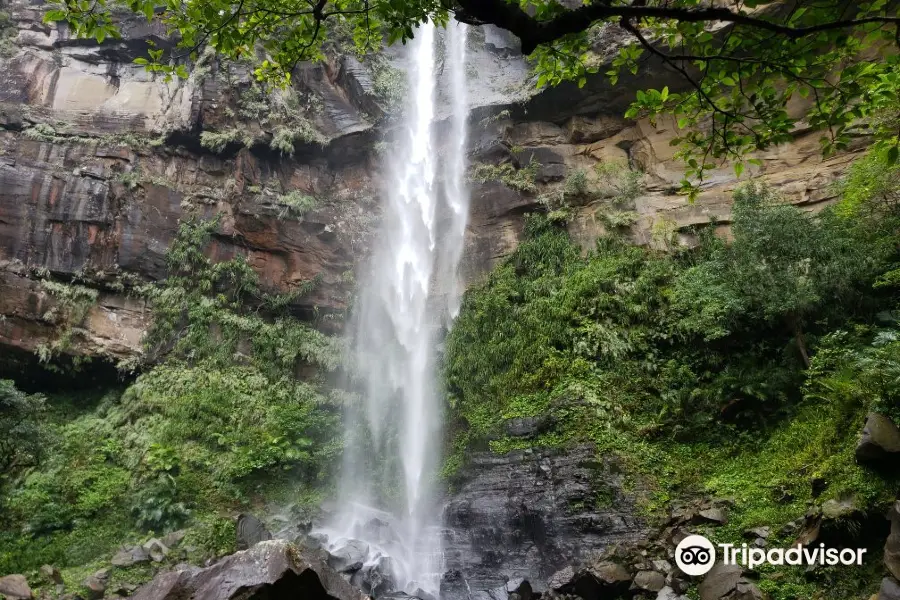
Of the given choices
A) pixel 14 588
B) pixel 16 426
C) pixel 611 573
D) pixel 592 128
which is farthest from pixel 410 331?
pixel 14 588

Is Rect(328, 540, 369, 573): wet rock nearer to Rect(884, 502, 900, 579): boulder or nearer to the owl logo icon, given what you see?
the owl logo icon

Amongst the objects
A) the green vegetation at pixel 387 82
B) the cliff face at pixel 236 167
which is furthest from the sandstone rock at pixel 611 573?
the green vegetation at pixel 387 82

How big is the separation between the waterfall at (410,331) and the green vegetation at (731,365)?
1490mm

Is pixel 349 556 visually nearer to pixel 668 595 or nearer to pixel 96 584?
pixel 96 584

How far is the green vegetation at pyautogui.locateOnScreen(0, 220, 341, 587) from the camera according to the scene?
9.89 m

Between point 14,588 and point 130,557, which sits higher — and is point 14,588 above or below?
above

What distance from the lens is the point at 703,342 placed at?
10445mm

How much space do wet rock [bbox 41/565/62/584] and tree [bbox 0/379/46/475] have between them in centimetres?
256

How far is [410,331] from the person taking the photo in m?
16.1

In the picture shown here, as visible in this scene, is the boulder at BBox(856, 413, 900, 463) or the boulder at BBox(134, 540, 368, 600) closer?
the boulder at BBox(856, 413, 900, 463)

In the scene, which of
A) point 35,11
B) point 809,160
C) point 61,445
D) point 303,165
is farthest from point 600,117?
point 35,11

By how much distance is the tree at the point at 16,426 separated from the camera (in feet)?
31.7

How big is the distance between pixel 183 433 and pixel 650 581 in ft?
35.6

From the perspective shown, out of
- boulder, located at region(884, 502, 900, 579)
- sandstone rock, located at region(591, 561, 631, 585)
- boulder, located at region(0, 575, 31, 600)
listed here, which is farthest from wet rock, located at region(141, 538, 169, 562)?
boulder, located at region(884, 502, 900, 579)
